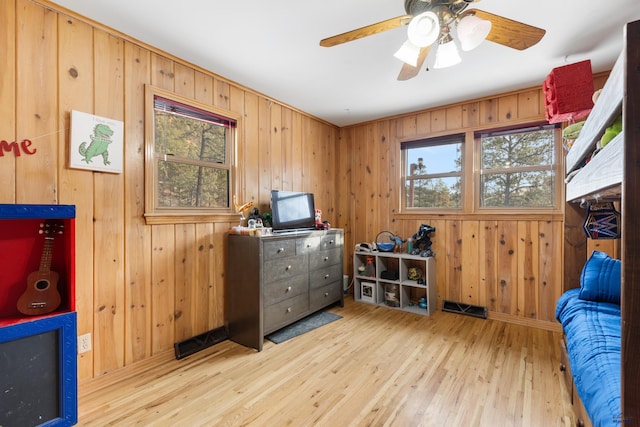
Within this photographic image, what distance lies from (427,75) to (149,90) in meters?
2.40

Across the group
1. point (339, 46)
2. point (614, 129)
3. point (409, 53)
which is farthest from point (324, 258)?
point (614, 129)

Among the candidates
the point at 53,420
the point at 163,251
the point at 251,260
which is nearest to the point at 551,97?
the point at 251,260

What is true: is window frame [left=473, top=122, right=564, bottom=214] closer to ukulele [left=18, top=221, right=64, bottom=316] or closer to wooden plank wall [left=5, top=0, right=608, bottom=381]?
wooden plank wall [left=5, top=0, right=608, bottom=381]

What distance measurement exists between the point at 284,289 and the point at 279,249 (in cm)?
40

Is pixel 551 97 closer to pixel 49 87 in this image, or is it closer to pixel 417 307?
pixel 417 307

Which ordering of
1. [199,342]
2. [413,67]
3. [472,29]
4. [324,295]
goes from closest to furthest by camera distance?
[472,29]
[413,67]
[199,342]
[324,295]

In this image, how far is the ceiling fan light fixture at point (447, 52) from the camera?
Answer: 1612 mm


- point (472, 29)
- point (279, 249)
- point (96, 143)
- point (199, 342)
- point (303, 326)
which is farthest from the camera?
point (303, 326)

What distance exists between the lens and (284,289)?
9.06 ft

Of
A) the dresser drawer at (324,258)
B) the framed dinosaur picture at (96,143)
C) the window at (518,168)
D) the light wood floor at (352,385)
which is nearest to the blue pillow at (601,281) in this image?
the light wood floor at (352,385)

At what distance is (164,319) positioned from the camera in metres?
2.33

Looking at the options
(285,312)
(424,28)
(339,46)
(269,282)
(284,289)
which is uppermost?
(339,46)

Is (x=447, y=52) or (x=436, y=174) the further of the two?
(x=436, y=174)

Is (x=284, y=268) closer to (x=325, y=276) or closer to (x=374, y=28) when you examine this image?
(x=325, y=276)
